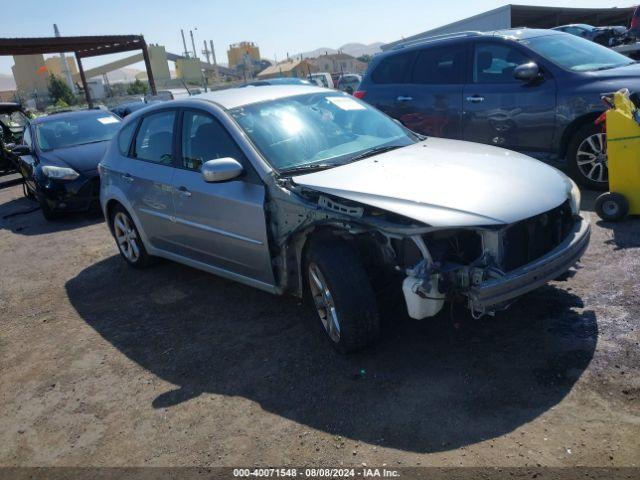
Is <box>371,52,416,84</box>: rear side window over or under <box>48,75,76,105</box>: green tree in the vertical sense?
under

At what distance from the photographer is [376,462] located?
259cm

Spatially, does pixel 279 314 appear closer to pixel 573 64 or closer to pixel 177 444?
pixel 177 444

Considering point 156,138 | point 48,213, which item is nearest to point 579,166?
point 156,138

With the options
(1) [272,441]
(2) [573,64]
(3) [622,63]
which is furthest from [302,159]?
(3) [622,63]

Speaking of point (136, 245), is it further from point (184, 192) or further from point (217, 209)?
point (217, 209)

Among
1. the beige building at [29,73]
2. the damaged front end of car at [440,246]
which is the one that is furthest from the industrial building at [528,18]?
the beige building at [29,73]

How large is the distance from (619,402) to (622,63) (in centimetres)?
524

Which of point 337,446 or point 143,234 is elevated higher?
point 143,234

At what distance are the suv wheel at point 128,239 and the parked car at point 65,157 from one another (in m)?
2.55

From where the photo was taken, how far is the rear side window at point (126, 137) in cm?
546

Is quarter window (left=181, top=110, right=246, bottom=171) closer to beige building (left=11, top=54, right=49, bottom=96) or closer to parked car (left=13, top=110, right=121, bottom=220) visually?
parked car (left=13, top=110, right=121, bottom=220)

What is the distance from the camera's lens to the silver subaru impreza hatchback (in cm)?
302

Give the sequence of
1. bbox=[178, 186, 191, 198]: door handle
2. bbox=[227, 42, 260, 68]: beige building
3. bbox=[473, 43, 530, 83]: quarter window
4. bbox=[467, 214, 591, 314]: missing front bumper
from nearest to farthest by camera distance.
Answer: bbox=[467, 214, 591, 314]: missing front bumper
bbox=[178, 186, 191, 198]: door handle
bbox=[473, 43, 530, 83]: quarter window
bbox=[227, 42, 260, 68]: beige building

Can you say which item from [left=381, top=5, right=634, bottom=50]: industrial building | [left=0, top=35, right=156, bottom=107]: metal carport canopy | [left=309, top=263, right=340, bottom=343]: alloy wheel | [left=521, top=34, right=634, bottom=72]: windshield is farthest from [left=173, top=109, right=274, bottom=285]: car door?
[left=0, top=35, right=156, bottom=107]: metal carport canopy
